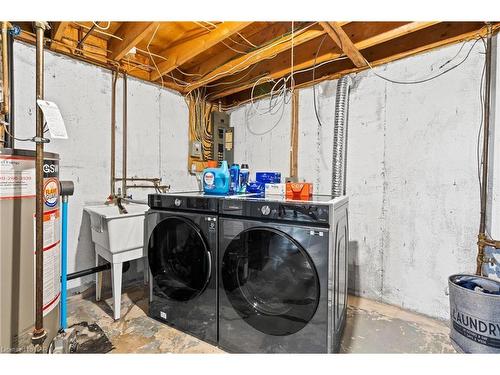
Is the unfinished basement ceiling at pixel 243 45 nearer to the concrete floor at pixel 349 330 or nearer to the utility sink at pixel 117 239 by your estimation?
the utility sink at pixel 117 239

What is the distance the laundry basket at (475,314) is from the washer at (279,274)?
707 millimetres

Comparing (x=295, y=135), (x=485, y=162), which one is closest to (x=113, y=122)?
(x=295, y=135)

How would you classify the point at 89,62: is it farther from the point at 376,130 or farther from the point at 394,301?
the point at 394,301

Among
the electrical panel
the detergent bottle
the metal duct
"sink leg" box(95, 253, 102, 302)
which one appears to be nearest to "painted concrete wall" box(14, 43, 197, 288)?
"sink leg" box(95, 253, 102, 302)

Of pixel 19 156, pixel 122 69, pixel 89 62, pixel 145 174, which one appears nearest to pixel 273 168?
pixel 145 174

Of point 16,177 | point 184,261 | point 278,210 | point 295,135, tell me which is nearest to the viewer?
point 16,177

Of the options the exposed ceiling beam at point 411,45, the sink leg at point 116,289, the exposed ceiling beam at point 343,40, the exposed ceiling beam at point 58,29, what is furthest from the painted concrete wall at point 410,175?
the exposed ceiling beam at point 58,29

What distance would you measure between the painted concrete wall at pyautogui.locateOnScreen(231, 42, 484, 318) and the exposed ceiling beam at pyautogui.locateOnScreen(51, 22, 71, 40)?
85.6 inches

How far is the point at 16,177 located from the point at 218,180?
109 centimetres

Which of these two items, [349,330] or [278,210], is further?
[349,330]

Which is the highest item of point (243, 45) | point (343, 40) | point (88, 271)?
point (243, 45)

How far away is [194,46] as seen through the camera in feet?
7.01

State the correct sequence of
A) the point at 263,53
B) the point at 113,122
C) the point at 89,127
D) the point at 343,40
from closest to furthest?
1. the point at 343,40
2. the point at 263,53
3. the point at 89,127
4. the point at 113,122

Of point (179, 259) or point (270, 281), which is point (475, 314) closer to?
point (270, 281)
